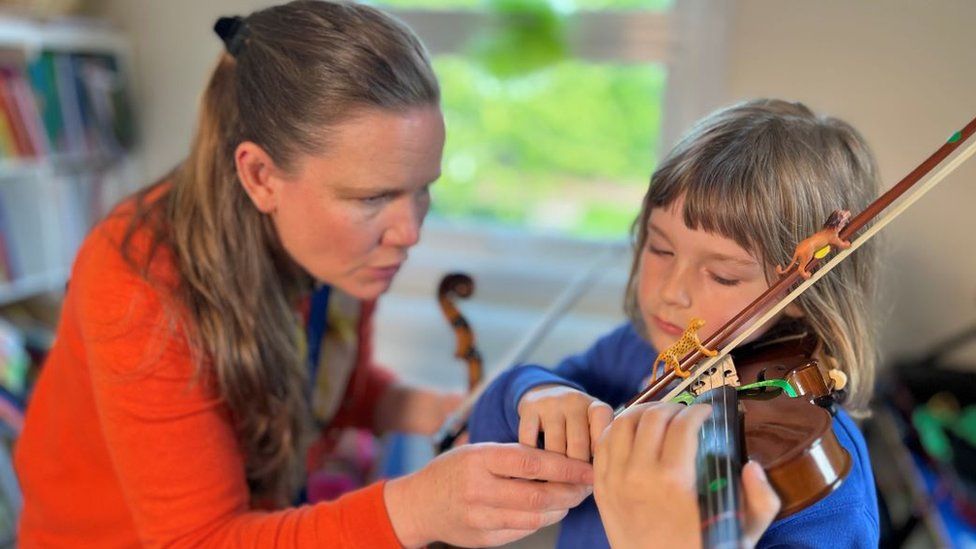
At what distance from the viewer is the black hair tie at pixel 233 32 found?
948mm

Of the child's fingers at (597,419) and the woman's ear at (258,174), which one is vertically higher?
the woman's ear at (258,174)

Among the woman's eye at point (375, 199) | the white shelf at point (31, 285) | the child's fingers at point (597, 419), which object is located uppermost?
the woman's eye at point (375, 199)

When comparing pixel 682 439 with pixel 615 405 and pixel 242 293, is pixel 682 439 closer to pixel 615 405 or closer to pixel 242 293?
pixel 615 405

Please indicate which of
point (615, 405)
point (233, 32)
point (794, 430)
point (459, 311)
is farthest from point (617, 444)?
point (233, 32)

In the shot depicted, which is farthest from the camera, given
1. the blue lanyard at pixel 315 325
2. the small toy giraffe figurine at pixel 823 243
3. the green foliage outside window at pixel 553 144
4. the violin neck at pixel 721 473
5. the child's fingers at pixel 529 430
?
the green foliage outside window at pixel 553 144

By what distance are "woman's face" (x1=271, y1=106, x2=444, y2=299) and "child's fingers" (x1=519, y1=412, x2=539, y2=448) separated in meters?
0.31

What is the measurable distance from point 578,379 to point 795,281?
387 mm

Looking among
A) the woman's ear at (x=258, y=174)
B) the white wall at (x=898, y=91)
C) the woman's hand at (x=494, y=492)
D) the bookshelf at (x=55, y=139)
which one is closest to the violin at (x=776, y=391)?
the woman's hand at (x=494, y=492)

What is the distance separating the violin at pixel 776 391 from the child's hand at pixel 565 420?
4 centimetres

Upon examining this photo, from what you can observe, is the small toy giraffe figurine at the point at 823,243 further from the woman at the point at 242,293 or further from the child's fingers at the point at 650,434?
the woman at the point at 242,293

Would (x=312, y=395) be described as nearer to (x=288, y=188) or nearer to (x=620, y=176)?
(x=288, y=188)

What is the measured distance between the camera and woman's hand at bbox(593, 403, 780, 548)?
0.53m

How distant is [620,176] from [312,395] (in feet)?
4.23

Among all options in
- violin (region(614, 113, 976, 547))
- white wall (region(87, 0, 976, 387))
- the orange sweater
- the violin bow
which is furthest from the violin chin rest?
white wall (region(87, 0, 976, 387))
